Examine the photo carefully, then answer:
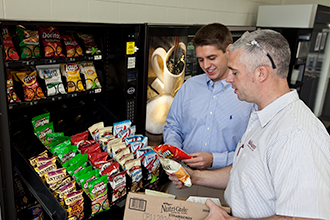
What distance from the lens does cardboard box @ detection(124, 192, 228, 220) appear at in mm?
Result: 1228

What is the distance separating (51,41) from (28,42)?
0.19 metres

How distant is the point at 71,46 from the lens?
2.14 metres

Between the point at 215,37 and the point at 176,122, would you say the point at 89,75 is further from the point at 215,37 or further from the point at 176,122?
the point at 215,37

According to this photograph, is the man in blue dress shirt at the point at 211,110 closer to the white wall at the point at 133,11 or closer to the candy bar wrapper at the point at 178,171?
the candy bar wrapper at the point at 178,171

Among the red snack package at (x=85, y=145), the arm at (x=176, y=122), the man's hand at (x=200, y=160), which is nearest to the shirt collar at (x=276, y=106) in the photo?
the man's hand at (x=200, y=160)

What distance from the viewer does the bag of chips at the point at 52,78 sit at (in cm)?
205

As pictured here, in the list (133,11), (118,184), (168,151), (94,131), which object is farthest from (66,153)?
(133,11)

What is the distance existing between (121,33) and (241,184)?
1.61 meters

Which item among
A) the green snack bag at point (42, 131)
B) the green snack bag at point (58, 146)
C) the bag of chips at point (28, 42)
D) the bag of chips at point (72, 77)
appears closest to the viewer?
the bag of chips at point (28, 42)

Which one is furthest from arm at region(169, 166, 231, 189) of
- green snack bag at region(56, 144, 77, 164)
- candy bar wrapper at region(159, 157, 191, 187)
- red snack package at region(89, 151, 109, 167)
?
green snack bag at region(56, 144, 77, 164)

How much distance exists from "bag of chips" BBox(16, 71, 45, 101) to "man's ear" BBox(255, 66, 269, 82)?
1.51m

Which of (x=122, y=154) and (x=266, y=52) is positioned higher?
(x=266, y=52)

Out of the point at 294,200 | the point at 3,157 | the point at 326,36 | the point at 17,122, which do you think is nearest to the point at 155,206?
the point at 294,200

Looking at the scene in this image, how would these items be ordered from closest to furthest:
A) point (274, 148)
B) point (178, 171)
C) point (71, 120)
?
point (274, 148) → point (178, 171) → point (71, 120)
